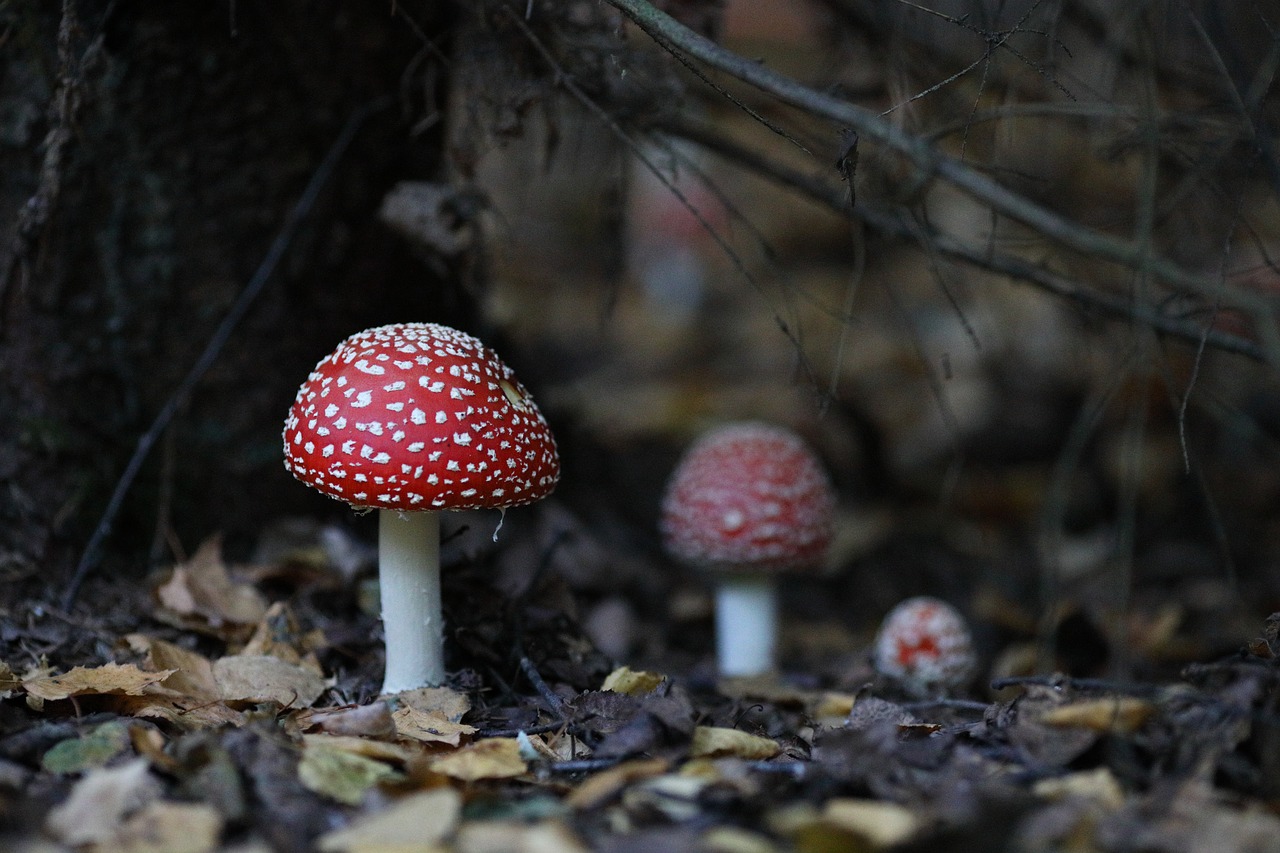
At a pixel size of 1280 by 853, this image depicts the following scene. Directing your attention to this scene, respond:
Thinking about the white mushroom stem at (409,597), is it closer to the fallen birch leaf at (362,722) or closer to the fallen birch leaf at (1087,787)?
the fallen birch leaf at (362,722)

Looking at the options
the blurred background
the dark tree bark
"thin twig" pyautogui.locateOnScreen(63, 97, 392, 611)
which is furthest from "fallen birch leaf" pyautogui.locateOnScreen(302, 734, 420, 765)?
"thin twig" pyautogui.locateOnScreen(63, 97, 392, 611)

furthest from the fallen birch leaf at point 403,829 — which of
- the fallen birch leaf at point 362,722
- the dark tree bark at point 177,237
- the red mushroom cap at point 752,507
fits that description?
the red mushroom cap at point 752,507

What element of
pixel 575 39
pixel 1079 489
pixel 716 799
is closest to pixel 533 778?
pixel 716 799

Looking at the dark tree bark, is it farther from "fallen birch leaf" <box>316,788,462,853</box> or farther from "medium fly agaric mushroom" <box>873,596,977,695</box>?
"medium fly agaric mushroom" <box>873,596,977,695</box>

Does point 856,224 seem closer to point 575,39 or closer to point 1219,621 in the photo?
point 575,39

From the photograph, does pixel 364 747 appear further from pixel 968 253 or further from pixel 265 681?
pixel 968 253
